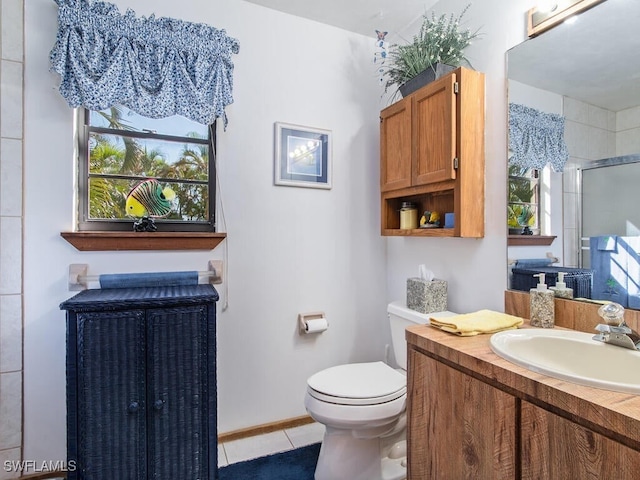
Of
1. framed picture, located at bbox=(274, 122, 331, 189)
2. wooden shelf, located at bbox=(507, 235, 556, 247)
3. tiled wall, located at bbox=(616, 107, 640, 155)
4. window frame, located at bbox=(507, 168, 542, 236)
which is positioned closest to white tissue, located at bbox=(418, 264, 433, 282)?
wooden shelf, located at bbox=(507, 235, 556, 247)

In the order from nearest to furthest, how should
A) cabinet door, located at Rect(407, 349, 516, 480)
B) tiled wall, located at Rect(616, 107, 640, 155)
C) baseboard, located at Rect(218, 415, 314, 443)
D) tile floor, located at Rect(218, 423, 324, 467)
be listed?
cabinet door, located at Rect(407, 349, 516, 480)
tiled wall, located at Rect(616, 107, 640, 155)
tile floor, located at Rect(218, 423, 324, 467)
baseboard, located at Rect(218, 415, 314, 443)

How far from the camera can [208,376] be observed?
4.89 feet

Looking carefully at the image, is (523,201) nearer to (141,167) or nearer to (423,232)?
(423,232)

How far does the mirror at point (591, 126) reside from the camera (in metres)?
1.14

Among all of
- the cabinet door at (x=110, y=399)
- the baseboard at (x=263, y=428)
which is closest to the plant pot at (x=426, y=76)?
the cabinet door at (x=110, y=399)

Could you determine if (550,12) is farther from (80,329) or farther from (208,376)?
(80,329)

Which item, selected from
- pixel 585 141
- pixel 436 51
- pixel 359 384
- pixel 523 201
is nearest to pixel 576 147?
pixel 585 141

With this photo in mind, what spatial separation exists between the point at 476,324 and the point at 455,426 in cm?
36

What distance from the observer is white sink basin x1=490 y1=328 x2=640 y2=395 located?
3.09ft

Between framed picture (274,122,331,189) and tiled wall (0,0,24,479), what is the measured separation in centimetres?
121

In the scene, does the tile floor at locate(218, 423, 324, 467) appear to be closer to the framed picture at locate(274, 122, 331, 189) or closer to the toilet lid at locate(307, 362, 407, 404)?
the toilet lid at locate(307, 362, 407, 404)

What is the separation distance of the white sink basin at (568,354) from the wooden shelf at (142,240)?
4.60ft

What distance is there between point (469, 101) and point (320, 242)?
111cm

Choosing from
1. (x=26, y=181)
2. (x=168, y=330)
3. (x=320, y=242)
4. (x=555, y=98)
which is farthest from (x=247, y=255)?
(x=555, y=98)
